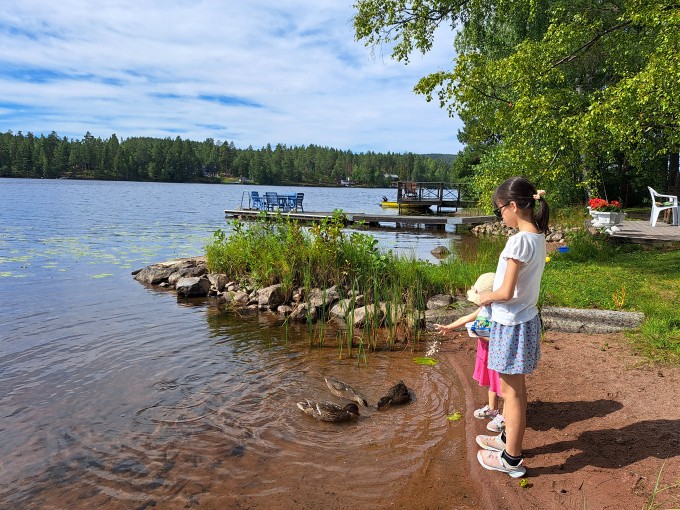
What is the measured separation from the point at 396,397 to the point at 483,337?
1426 millimetres

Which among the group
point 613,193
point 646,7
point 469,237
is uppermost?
point 646,7

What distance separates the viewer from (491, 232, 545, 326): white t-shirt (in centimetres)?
299

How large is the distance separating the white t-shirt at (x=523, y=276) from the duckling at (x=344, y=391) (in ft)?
7.07

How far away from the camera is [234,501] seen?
3.36 meters

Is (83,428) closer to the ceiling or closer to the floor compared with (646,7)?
closer to the floor

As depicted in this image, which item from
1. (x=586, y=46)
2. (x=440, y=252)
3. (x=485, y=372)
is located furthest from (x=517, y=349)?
(x=440, y=252)

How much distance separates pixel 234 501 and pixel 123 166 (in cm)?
12192

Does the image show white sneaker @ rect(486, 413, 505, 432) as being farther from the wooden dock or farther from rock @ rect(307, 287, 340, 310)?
the wooden dock

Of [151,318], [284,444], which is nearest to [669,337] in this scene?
[284,444]

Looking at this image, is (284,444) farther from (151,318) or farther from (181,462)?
(151,318)

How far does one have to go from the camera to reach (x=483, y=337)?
12.6 feet

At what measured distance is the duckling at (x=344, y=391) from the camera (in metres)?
4.95

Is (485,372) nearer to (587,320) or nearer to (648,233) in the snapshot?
(587,320)

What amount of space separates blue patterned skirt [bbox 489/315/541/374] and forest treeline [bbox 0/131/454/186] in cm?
10033
